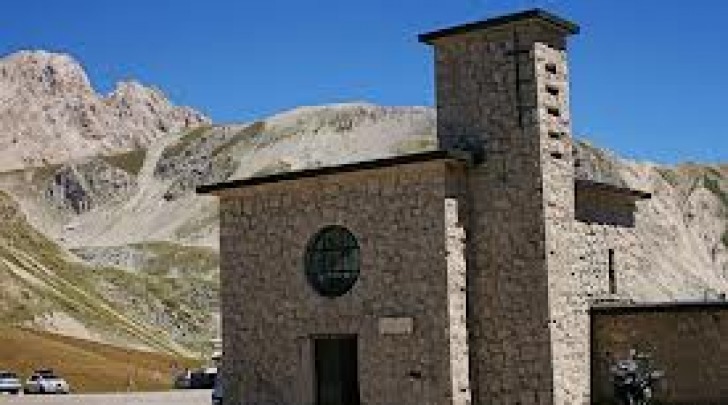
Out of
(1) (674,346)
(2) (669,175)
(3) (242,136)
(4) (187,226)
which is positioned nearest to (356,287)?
(1) (674,346)

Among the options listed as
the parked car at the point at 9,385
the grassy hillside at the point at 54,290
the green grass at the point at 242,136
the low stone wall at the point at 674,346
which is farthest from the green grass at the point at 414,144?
the low stone wall at the point at 674,346

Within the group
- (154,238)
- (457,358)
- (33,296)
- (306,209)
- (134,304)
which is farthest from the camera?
(154,238)

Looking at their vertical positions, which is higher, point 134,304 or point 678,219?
point 678,219

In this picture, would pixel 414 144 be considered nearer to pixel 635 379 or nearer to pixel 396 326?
pixel 396 326

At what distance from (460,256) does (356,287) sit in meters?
2.60

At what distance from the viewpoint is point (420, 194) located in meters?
23.8

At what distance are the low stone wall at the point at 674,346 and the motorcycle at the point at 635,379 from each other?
0.21 meters

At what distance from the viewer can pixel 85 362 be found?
66375mm

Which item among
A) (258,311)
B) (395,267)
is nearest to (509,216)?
(395,267)

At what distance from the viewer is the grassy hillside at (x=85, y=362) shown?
59812 millimetres

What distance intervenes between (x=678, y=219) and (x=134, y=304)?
193ft

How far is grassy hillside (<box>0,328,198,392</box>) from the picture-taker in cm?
5981

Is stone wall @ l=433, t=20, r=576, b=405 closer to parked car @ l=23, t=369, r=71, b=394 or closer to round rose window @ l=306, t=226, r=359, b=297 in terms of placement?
round rose window @ l=306, t=226, r=359, b=297

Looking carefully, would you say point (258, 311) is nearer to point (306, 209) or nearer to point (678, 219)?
point (306, 209)
